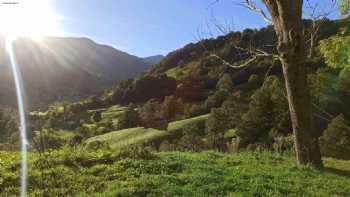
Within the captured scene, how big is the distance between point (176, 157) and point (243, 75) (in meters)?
114

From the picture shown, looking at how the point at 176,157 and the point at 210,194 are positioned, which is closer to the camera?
the point at 210,194

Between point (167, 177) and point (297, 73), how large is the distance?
5266 mm

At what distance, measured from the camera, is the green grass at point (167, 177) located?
842 cm

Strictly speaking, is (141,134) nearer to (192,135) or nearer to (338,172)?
(192,135)

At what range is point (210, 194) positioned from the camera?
8.23m

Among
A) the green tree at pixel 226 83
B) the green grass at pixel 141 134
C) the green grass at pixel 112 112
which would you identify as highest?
the green tree at pixel 226 83

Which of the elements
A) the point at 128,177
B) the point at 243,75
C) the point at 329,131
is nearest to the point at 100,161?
the point at 128,177

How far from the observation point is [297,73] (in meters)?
12.0

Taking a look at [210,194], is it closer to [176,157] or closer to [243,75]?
[176,157]

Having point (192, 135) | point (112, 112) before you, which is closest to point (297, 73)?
point (192, 135)

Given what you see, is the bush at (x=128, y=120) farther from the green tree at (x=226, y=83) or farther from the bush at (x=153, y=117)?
the green tree at (x=226, y=83)

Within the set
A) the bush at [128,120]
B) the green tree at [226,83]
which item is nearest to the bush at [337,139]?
the bush at [128,120]

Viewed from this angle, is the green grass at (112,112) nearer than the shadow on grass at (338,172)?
No

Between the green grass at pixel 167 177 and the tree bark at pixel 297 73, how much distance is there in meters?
0.68
